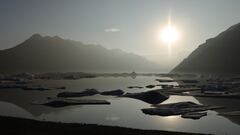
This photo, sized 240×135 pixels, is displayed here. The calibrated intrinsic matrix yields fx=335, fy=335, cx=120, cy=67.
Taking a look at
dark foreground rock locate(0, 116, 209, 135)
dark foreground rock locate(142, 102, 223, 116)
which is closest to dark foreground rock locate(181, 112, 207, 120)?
dark foreground rock locate(142, 102, 223, 116)

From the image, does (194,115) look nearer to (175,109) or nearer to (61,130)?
(175,109)

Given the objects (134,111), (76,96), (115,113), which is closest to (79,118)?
(115,113)

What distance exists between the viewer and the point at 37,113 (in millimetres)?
42812

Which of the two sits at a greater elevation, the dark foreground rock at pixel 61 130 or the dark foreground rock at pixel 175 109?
the dark foreground rock at pixel 175 109

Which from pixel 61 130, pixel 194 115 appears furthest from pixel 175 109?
pixel 61 130

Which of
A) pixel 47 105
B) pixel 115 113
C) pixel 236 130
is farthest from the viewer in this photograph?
pixel 47 105

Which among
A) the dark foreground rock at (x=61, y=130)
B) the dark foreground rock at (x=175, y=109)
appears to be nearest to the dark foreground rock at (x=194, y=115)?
the dark foreground rock at (x=175, y=109)

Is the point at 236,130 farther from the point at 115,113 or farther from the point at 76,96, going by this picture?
the point at 76,96

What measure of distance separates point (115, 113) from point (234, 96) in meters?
28.9

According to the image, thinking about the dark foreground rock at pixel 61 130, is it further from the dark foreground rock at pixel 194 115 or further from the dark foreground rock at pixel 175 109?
the dark foreground rock at pixel 175 109

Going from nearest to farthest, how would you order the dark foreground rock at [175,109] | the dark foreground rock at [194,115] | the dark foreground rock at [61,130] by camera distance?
the dark foreground rock at [61,130]
the dark foreground rock at [194,115]
the dark foreground rock at [175,109]

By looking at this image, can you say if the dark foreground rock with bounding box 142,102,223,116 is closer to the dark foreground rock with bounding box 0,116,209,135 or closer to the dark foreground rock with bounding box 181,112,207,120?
the dark foreground rock with bounding box 181,112,207,120

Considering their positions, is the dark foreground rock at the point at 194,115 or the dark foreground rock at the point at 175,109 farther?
the dark foreground rock at the point at 175,109

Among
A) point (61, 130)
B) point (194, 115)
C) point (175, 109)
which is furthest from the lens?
point (175, 109)
